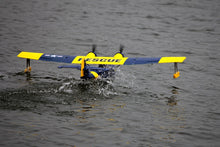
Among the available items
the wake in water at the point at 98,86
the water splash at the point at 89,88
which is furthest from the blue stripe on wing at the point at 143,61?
the water splash at the point at 89,88

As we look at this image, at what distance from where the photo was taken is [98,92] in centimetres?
1783

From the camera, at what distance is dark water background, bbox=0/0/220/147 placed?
1336cm

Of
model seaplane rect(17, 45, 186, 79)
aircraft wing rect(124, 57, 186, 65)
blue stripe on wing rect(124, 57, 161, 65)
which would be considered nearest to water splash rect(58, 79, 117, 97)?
model seaplane rect(17, 45, 186, 79)

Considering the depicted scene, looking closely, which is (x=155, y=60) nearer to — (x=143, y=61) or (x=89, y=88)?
(x=143, y=61)

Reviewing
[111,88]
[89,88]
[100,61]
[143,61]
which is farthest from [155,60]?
[89,88]

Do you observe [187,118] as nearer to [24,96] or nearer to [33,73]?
[24,96]

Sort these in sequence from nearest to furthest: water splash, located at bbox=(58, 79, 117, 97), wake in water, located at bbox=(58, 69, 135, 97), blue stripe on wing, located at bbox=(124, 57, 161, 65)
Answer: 1. water splash, located at bbox=(58, 79, 117, 97)
2. wake in water, located at bbox=(58, 69, 135, 97)
3. blue stripe on wing, located at bbox=(124, 57, 161, 65)

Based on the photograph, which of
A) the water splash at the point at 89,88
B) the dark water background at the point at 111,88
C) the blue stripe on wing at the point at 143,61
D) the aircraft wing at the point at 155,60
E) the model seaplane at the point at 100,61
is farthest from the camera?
the blue stripe on wing at the point at 143,61

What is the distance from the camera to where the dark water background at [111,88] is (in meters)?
13.4

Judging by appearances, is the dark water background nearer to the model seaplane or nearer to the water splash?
the water splash

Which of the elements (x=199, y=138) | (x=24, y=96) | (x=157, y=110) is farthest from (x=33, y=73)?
(x=199, y=138)

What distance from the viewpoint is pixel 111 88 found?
61.8 feet

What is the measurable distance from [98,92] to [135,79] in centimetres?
461

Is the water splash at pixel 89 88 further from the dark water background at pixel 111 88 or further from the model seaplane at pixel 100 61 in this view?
the model seaplane at pixel 100 61
